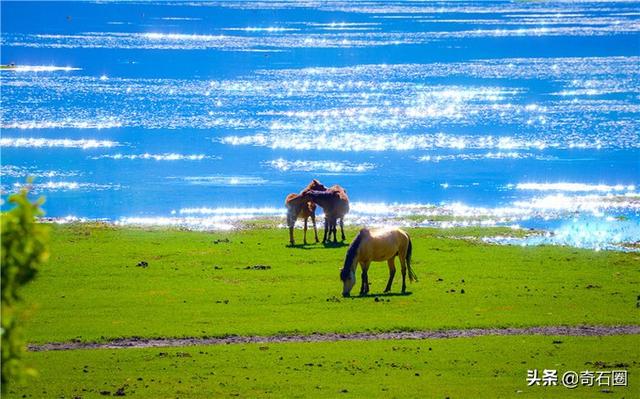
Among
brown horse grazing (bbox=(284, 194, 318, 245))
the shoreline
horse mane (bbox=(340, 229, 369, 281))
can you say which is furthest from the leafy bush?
the shoreline

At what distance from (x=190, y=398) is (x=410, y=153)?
44864 millimetres

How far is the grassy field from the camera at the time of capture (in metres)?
20.0

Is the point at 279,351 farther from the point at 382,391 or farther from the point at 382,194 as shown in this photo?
the point at 382,194

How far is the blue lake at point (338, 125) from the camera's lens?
154ft

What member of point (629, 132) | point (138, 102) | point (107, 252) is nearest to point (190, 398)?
point (107, 252)

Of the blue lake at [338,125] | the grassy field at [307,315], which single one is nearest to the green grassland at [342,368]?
the grassy field at [307,315]

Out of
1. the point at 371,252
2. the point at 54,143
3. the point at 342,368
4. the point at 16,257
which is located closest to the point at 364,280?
the point at 371,252

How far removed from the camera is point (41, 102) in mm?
87875

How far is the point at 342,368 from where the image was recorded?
2086cm

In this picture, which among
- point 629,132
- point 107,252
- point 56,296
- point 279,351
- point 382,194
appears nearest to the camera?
point 279,351

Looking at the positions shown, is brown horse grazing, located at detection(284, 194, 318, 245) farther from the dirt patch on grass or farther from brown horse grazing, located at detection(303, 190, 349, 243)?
the dirt patch on grass

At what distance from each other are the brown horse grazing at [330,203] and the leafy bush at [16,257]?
1035 inches

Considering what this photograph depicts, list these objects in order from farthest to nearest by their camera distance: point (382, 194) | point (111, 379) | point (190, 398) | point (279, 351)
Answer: point (382, 194)
point (279, 351)
point (111, 379)
point (190, 398)

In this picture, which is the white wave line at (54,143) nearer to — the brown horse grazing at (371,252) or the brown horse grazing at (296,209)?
the brown horse grazing at (296,209)
